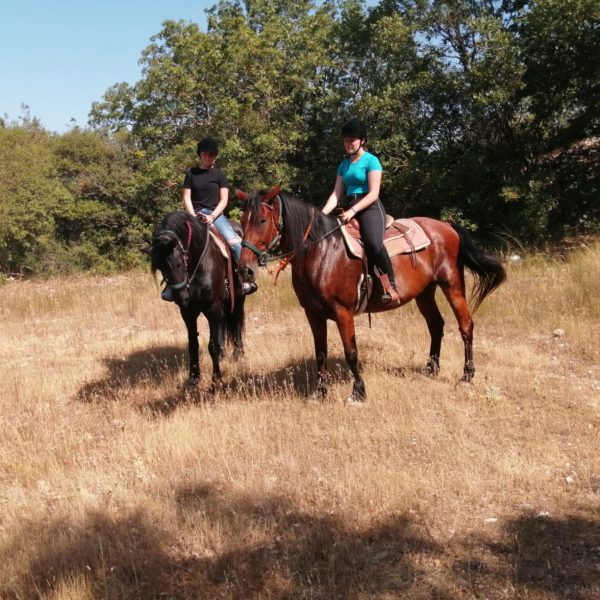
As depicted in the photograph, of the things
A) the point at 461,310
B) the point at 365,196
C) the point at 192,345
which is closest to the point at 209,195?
the point at 192,345

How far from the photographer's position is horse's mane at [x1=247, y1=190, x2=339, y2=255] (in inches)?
215

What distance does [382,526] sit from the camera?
370cm

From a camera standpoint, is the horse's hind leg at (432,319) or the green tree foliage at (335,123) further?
the green tree foliage at (335,123)

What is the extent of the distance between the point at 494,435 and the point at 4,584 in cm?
395

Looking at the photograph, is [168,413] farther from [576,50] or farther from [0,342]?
[576,50]

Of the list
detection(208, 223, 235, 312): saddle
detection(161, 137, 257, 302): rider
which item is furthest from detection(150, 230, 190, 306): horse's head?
detection(161, 137, 257, 302): rider

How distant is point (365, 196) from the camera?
5730 millimetres

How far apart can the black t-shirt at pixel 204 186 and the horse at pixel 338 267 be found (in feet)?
5.95

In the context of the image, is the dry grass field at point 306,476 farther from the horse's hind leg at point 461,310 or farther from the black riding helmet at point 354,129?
the black riding helmet at point 354,129

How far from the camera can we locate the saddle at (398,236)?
593cm

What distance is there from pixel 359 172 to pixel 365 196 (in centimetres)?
26

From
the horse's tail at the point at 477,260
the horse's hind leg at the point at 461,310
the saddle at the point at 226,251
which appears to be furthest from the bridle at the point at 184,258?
the horse's tail at the point at 477,260

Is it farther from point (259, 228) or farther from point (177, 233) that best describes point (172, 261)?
point (259, 228)

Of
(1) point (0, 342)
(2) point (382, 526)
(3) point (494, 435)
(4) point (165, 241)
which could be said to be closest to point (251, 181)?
(1) point (0, 342)
